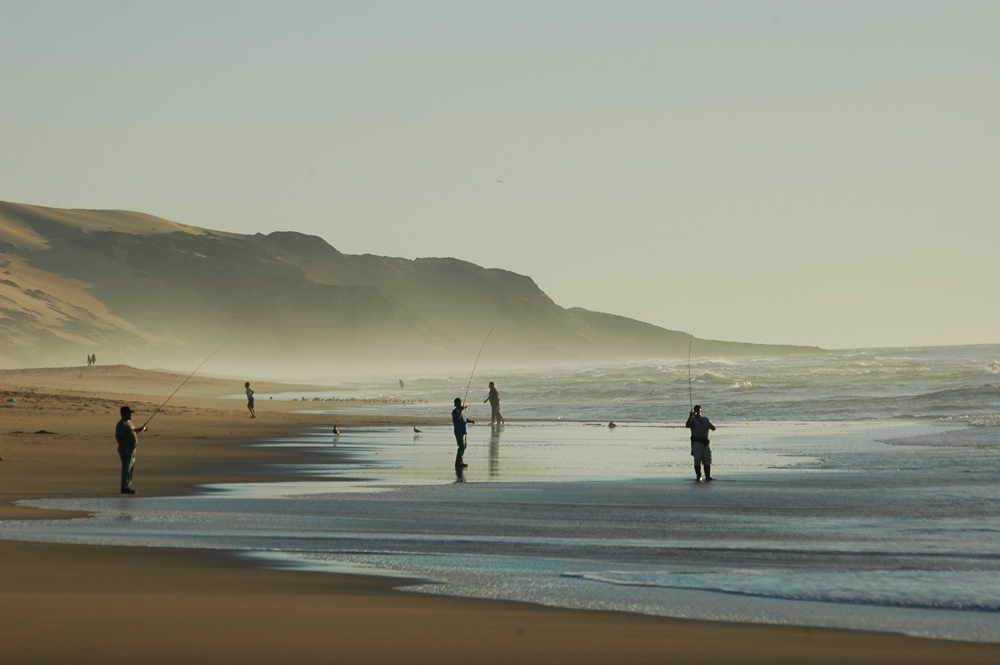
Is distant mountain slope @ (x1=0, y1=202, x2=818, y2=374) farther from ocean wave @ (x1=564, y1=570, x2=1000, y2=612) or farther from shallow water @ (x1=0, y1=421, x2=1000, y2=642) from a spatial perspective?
ocean wave @ (x1=564, y1=570, x2=1000, y2=612)

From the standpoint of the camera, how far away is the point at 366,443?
22984mm

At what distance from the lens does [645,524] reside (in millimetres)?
10859

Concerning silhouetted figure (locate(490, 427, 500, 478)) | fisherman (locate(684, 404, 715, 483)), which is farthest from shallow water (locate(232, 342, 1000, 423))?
fisherman (locate(684, 404, 715, 483))

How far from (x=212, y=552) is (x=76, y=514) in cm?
313

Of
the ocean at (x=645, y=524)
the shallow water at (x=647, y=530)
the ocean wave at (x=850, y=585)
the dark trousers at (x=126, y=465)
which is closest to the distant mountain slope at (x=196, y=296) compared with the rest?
the ocean at (x=645, y=524)

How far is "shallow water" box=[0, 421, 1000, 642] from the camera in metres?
7.15

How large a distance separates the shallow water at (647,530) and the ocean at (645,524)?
3 cm

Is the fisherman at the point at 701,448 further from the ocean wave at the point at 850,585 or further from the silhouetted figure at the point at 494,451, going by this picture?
the ocean wave at the point at 850,585

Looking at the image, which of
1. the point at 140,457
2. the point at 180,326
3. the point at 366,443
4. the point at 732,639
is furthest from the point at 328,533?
the point at 180,326

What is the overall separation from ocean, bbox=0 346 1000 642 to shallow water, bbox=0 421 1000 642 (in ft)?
0.11

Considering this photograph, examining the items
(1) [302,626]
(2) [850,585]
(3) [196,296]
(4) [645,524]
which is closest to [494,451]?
(4) [645,524]

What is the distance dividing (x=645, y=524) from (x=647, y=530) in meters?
0.43

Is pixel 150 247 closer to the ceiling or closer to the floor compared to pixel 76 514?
closer to the ceiling

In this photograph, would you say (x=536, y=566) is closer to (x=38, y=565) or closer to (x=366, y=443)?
(x=38, y=565)
